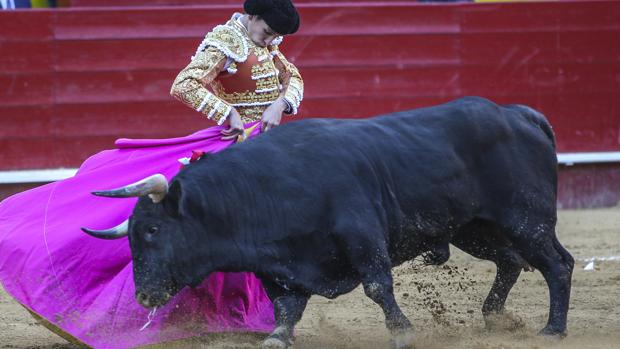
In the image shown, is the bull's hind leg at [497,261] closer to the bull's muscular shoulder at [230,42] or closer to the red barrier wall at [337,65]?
the bull's muscular shoulder at [230,42]

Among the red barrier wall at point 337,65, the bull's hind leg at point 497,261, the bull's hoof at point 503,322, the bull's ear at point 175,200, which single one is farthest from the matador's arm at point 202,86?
the red barrier wall at point 337,65

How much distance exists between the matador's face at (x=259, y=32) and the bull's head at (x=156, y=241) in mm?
857

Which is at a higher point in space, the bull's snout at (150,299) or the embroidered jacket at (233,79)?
the embroidered jacket at (233,79)

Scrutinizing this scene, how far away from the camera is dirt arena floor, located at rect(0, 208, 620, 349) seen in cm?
377

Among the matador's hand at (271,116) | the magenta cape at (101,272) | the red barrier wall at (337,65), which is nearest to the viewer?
the magenta cape at (101,272)

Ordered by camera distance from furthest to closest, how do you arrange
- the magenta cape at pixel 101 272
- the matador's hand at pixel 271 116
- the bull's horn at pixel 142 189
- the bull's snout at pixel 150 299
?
the matador's hand at pixel 271 116
the magenta cape at pixel 101 272
the bull's snout at pixel 150 299
the bull's horn at pixel 142 189

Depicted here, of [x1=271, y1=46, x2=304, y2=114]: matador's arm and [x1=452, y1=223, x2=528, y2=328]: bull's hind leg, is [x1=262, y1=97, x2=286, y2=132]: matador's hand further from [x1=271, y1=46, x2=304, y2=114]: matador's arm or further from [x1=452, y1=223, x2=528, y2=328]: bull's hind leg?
[x1=452, y1=223, x2=528, y2=328]: bull's hind leg

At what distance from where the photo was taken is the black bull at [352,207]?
330cm

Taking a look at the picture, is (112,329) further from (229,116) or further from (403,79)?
(403,79)

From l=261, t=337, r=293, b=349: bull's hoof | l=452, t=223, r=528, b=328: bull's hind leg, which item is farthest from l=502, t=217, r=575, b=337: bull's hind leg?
l=261, t=337, r=293, b=349: bull's hoof

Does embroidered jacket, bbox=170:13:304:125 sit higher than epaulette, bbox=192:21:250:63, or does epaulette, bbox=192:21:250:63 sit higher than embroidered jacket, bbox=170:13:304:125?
epaulette, bbox=192:21:250:63

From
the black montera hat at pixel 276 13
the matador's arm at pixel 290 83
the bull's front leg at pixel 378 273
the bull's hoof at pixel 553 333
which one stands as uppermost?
the black montera hat at pixel 276 13

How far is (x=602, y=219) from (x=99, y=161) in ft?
12.8

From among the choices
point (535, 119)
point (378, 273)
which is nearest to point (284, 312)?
point (378, 273)
